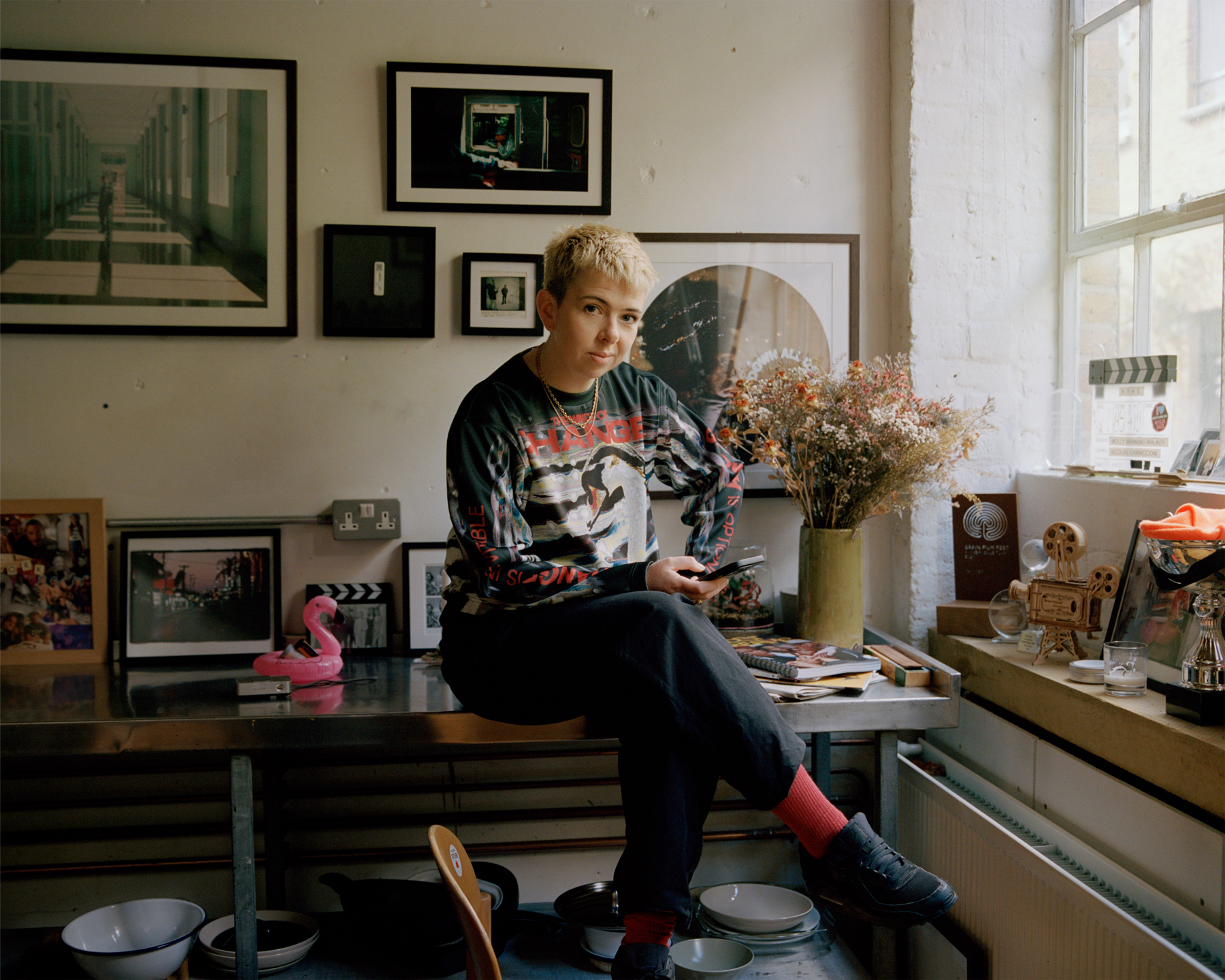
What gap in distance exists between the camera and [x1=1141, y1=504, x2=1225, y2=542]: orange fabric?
5.19 feet

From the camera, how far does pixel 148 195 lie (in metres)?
2.41

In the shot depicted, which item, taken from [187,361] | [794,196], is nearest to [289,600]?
[187,361]

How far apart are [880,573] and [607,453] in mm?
1011

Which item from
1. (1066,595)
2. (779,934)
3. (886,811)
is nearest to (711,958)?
(779,934)

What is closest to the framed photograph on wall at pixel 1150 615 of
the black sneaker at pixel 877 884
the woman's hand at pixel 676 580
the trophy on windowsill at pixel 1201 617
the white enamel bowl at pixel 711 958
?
the trophy on windowsill at pixel 1201 617

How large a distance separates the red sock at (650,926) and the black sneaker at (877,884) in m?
0.29

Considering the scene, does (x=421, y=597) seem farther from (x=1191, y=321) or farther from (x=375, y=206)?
(x=1191, y=321)

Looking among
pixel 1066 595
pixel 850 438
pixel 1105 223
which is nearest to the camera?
pixel 1066 595

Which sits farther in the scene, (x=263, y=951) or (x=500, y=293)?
(x=500, y=293)

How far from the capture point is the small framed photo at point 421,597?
8.09 feet

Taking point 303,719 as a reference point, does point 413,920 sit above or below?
below

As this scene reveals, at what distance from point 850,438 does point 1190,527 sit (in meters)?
0.74

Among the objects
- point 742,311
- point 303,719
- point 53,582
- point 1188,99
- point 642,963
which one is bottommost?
point 642,963

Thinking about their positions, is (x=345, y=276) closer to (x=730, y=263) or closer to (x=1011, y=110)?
(x=730, y=263)
